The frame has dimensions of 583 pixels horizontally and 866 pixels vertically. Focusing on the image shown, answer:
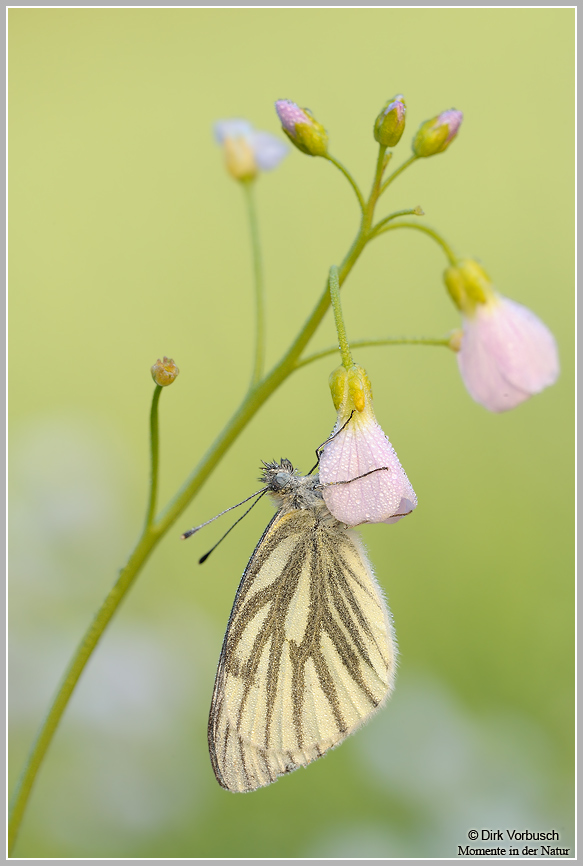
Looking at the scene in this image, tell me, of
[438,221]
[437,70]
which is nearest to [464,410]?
[438,221]

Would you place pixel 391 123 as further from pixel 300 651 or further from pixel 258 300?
pixel 300 651

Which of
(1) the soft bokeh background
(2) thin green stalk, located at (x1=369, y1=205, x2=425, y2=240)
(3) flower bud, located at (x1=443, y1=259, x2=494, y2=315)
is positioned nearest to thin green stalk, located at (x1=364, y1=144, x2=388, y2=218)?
(2) thin green stalk, located at (x1=369, y1=205, x2=425, y2=240)

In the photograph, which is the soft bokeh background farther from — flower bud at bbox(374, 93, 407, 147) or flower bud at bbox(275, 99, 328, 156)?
flower bud at bbox(374, 93, 407, 147)

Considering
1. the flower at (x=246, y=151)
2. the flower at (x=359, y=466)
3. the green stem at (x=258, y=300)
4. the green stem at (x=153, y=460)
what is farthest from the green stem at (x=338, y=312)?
the flower at (x=246, y=151)

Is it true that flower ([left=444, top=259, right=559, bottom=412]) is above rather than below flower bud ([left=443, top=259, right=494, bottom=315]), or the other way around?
below

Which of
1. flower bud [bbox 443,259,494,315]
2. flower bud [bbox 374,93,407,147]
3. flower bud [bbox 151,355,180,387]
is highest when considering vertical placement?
flower bud [bbox 374,93,407,147]

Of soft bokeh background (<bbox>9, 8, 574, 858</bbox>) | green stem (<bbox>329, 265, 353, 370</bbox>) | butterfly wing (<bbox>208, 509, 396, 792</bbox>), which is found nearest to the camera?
green stem (<bbox>329, 265, 353, 370</bbox>)

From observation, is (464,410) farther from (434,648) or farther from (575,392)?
(434,648)

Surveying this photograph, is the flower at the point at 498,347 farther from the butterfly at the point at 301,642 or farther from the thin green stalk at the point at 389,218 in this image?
the butterfly at the point at 301,642
